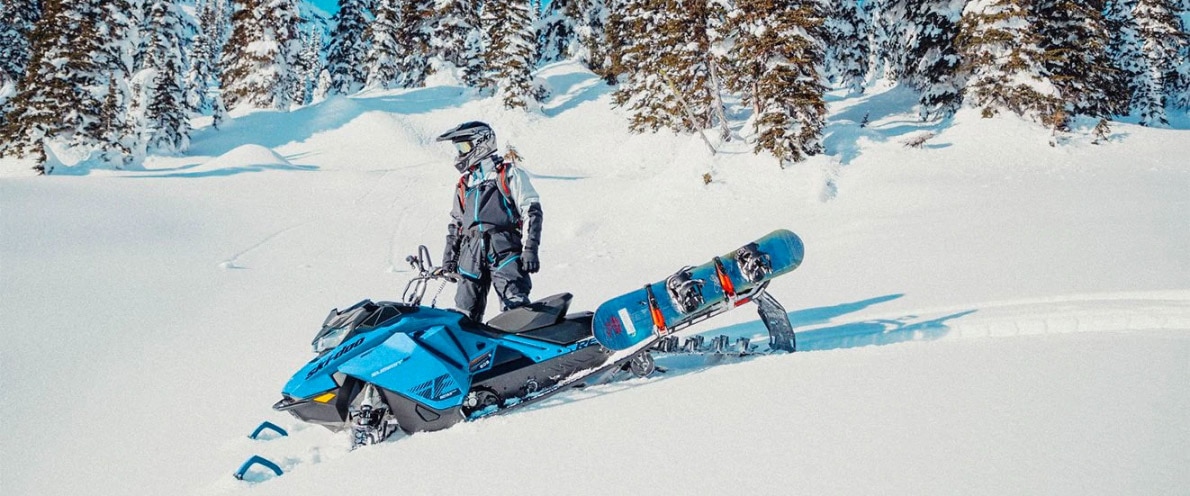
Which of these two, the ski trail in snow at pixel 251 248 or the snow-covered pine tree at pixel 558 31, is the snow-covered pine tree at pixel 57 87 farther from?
the snow-covered pine tree at pixel 558 31

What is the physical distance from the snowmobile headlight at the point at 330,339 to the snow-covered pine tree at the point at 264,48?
32281 millimetres

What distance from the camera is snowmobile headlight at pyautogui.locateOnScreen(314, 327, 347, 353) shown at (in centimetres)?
370

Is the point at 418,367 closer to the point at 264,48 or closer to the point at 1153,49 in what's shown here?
the point at 264,48

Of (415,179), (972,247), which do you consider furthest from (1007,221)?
(415,179)

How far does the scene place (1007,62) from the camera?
51.9 feet

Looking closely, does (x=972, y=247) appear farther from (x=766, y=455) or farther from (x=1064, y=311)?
(x=766, y=455)

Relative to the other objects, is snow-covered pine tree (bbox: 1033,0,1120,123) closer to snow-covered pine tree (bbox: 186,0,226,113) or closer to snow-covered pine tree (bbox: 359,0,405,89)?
snow-covered pine tree (bbox: 186,0,226,113)

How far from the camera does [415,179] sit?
1892 centimetres

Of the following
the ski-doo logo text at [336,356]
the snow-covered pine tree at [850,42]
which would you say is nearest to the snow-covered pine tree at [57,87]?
the ski-doo logo text at [336,356]

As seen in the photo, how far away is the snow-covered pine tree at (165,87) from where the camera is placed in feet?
79.5

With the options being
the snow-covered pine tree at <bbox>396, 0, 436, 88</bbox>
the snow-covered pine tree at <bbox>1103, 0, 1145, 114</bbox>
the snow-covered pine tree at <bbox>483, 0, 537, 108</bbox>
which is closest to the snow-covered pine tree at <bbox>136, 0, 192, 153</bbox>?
the snow-covered pine tree at <bbox>396, 0, 436, 88</bbox>

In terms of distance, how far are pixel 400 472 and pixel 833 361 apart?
8.70 feet

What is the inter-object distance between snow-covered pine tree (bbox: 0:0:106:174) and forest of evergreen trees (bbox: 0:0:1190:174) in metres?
0.05

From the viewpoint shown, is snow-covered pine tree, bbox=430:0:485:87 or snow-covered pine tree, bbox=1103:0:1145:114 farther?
snow-covered pine tree, bbox=430:0:485:87
